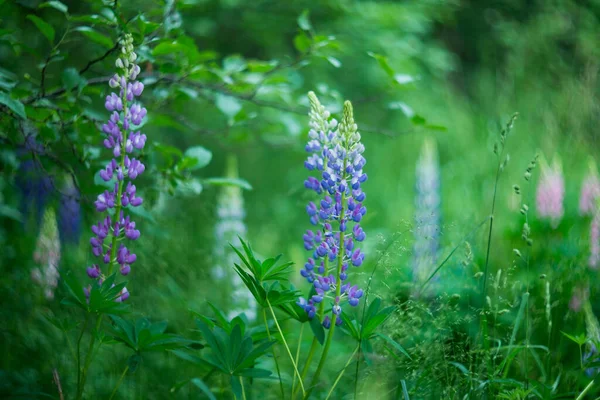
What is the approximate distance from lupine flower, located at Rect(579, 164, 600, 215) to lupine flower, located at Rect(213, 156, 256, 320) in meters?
1.64

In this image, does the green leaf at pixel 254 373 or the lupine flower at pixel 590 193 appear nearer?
the green leaf at pixel 254 373

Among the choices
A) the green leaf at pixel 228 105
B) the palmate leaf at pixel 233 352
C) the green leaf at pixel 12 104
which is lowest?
the palmate leaf at pixel 233 352

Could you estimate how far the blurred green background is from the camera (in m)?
1.92

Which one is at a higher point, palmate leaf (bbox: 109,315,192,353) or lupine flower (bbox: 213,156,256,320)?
palmate leaf (bbox: 109,315,192,353)

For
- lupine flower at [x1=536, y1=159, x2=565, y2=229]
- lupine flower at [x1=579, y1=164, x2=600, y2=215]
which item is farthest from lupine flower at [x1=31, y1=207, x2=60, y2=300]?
lupine flower at [x1=536, y1=159, x2=565, y2=229]

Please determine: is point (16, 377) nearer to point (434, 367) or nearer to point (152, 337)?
point (152, 337)

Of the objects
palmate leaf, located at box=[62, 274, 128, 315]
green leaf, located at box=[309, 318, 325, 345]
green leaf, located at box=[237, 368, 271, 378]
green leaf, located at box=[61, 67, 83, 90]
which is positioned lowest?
green leaf, located at box=[237, 368, 271, 378]

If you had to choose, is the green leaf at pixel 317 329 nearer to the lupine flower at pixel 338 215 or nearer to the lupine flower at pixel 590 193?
the lupine flower at pixel 338 215

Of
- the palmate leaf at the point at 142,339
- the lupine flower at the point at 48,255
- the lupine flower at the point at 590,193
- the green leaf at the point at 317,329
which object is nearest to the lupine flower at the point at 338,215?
the green leaf at the point at 317,329

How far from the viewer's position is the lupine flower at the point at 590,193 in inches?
110

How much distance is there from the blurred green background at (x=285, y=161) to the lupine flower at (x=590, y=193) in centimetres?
8

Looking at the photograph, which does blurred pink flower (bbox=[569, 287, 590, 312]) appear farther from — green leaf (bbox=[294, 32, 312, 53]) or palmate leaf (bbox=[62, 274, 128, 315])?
palmate leaf (bbox=[62, 274, 128, 315])

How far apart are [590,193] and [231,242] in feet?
6.29

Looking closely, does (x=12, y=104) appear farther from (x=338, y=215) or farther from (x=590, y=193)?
(x=590, y=193)
